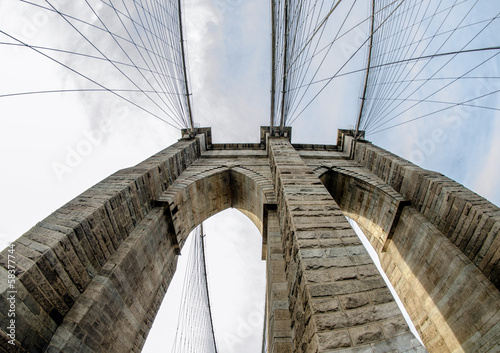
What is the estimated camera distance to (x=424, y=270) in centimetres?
487

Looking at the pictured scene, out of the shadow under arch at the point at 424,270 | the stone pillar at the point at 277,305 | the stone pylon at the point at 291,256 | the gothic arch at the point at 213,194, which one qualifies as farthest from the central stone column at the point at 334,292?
the shadow under arch at the point at 424,270

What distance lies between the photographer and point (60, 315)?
2914 millimetres

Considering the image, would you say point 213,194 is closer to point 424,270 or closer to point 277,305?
point 277,305

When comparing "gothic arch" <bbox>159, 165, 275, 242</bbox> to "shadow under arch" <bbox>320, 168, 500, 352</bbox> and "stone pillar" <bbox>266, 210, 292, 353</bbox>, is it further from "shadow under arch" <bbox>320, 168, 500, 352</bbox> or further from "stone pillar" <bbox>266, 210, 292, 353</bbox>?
"shadow under arch" <bbox>320, 168, 500, 352</bbox>

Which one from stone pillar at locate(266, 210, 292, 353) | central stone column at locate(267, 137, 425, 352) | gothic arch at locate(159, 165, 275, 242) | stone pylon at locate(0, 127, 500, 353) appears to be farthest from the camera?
gothic arch at locate(159, 165, 275, 242)

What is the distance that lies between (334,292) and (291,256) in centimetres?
99

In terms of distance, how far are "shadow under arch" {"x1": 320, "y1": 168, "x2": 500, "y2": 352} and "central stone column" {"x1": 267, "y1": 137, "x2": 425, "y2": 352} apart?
266cm

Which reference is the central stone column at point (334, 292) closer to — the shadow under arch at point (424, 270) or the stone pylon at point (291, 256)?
the stone pylon at point (291, 256)

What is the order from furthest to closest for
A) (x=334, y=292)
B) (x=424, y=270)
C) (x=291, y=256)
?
(x=424, y=270) < (x=291, y=256) < (x=334, y=292)

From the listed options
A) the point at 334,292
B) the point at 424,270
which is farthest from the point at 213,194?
the point at 424,270

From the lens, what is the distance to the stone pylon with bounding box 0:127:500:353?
241 centimetres

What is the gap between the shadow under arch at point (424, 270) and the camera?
3766 millimetres

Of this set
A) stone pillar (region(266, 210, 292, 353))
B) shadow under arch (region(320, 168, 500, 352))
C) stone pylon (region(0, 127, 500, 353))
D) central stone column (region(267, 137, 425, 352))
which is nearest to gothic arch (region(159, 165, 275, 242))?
stone pylon (region(0, 127, 500, 353))

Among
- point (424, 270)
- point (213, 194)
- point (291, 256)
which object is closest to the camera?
point (291, 256)
